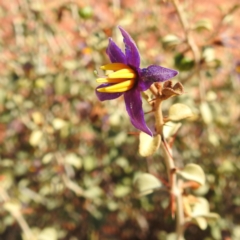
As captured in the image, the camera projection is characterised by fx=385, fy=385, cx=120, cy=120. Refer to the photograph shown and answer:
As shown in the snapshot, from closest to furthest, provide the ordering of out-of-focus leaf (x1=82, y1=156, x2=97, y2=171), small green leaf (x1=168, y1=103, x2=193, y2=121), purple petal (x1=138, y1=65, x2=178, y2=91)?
purple petal (x1=138, y1=65, x2=178, y2=91)
small green leaf (x1=168, y1=103, x2=193, y2=121)
out-of-focus leaf (x1=82, y1=156, x2=97, y2=171)

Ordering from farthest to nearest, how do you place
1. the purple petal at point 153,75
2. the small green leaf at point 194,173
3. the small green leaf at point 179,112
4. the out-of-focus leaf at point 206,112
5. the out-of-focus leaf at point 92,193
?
1. the out-of-focus leaf at point 92,193
2. the out-of-focus leaf at point 206,112
3. the small green leaf at point 194,173
4. the small green leaf at point 179,112
5. the purple petal at point 153,75

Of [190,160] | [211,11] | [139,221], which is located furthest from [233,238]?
[211,11]

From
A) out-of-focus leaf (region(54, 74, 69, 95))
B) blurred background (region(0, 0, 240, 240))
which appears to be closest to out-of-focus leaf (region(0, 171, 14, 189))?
blurred background (region(0, 0, 240, 240))

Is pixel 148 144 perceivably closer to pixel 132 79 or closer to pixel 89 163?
pixel 132 79

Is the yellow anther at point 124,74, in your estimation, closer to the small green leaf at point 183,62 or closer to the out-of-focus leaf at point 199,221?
the out-of-focus leaf at point 199,221

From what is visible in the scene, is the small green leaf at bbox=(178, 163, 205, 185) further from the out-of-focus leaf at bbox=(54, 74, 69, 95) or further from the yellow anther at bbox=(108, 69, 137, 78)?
the out-of-focus leaf at bbox=(54, 74, 69, 95)

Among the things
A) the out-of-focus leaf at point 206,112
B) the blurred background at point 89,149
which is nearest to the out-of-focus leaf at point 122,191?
the blurred background at point 89,149
